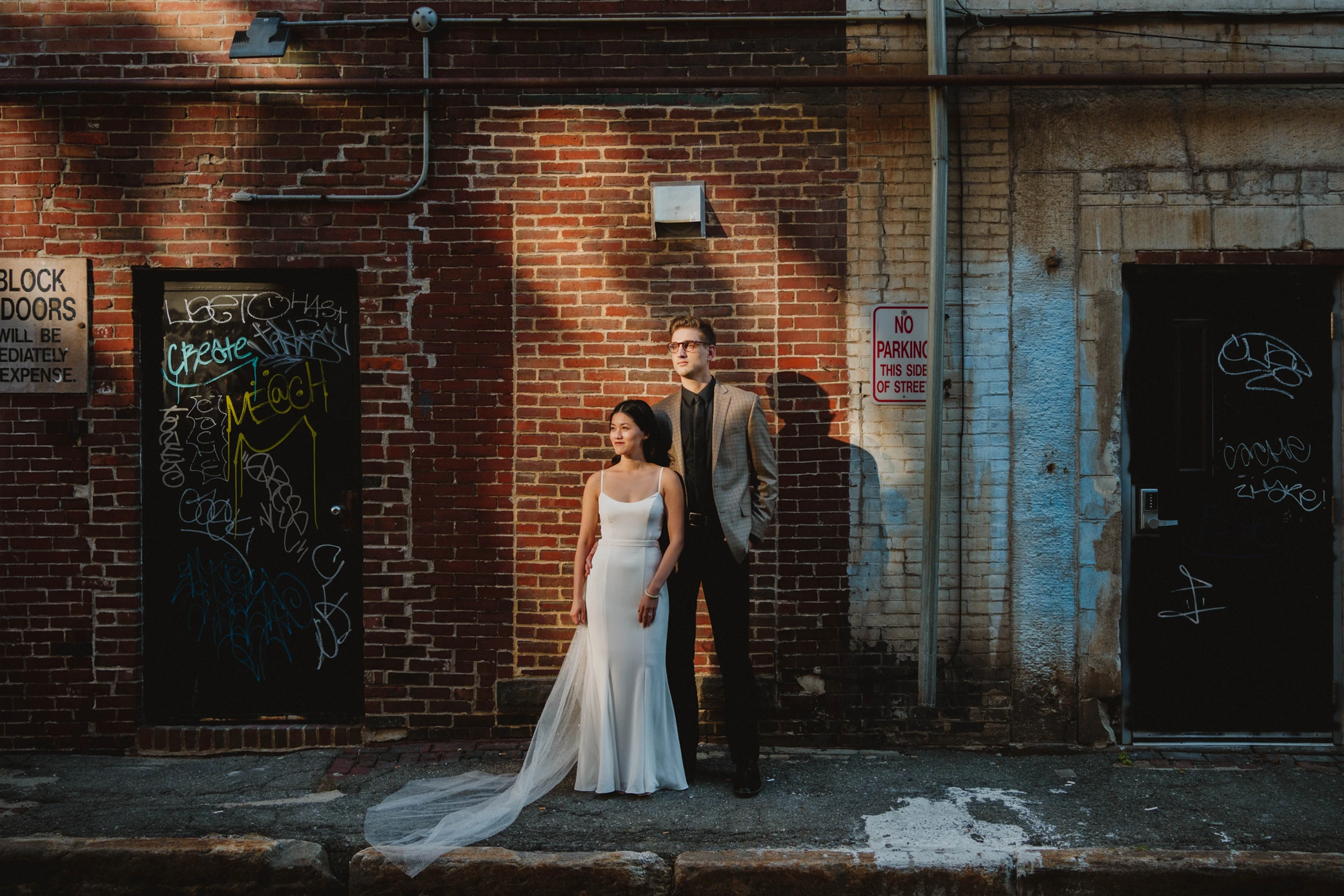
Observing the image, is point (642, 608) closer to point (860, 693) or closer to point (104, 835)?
point (860, 693)

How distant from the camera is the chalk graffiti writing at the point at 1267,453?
535 cm

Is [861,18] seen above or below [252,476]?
above

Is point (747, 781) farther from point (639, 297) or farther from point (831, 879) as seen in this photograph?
point (639, 297)

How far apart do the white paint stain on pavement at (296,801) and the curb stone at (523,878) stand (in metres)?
0.73

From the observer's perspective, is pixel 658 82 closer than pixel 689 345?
No

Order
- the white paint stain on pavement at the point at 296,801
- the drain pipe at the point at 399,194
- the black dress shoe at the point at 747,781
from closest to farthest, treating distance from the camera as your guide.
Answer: the white paint stain on pavement at the point at 296,801, the black dress shoe at the point at 747,781, the drain pipe at the point at 399,194

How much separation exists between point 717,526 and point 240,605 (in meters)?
2.80

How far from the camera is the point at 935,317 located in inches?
200

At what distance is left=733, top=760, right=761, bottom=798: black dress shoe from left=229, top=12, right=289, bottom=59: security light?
439 cm

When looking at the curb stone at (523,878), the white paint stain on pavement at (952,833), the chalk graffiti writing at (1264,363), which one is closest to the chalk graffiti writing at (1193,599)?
the chalk graffiti writing at (1264,363)

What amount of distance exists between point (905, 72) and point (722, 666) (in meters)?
3.39

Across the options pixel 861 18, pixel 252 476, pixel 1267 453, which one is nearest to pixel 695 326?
pixel 861 18

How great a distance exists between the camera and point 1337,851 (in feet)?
13.1

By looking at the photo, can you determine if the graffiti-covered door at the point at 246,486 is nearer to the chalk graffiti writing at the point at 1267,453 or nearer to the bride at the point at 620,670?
the bride at the point at 620,670
